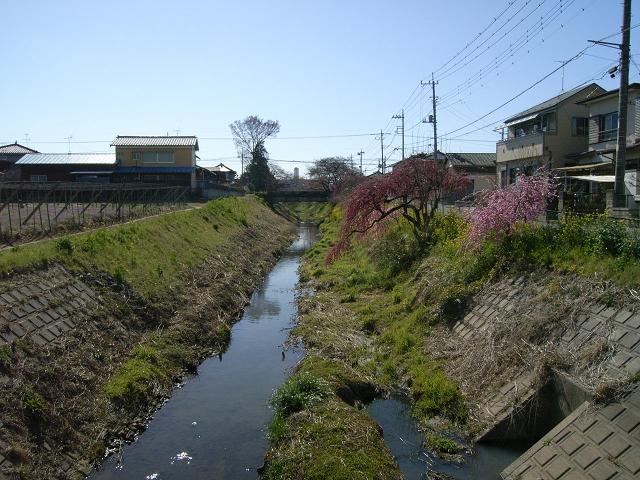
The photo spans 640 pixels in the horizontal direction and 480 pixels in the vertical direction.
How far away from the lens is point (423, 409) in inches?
477

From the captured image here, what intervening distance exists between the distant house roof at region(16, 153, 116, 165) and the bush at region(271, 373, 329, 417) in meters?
55.8

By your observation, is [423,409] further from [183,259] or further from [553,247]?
[183,259]

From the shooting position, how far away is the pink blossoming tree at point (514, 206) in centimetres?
1608

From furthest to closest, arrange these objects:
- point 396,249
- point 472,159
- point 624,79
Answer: point 472,159, point 396,249, point 624,79

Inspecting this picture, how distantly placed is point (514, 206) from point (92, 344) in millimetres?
12745

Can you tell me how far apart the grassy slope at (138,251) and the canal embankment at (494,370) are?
6.68 m

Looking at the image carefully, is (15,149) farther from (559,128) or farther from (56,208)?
(559,128)

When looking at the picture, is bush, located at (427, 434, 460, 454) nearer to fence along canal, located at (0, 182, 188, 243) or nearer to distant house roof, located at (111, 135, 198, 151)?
fence along canal, located at (0, 182, 188, 243)

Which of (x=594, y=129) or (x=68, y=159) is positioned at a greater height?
(x=68, y=159)

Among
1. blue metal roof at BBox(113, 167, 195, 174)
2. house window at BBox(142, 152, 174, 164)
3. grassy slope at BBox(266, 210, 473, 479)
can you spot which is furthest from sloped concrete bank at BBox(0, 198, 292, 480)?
house window at BBox(142, 152, 174, 164)

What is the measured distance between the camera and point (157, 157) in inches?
2493

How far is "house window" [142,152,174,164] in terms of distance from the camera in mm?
63156

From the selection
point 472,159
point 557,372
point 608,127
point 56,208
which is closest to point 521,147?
point 608,127

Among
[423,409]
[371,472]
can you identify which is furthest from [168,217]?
[371,472]
